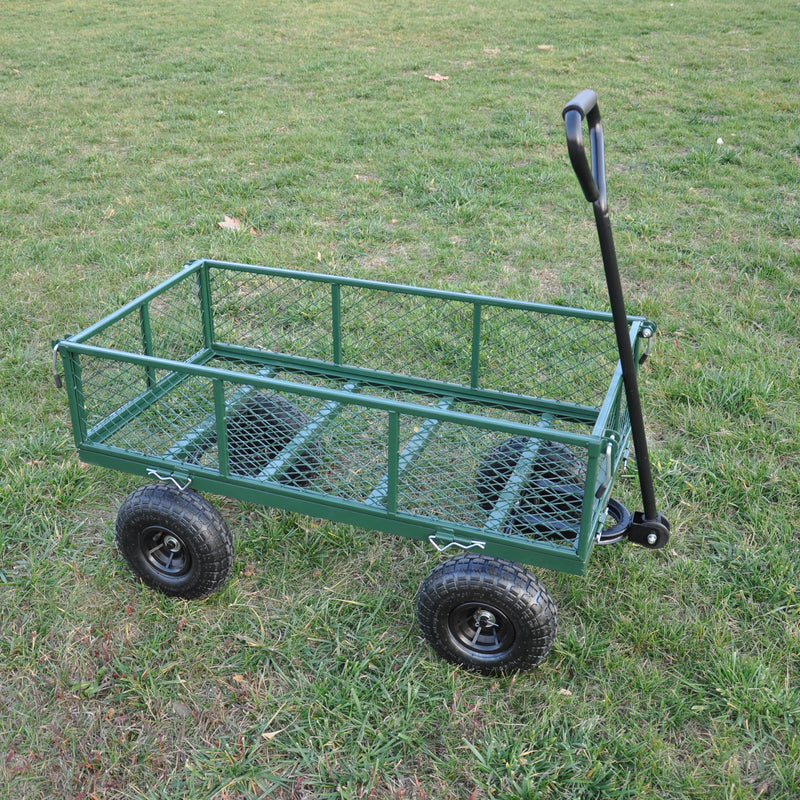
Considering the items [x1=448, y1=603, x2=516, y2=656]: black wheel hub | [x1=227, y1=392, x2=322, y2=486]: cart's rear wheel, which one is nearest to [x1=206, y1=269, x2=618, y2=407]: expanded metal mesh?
[x1=227, y1=392, x2=322, y2=486]: cart's rear wheel

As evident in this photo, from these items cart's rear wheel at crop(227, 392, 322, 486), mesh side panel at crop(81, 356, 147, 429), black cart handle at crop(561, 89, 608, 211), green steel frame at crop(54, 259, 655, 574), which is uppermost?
black cart handle at crop(561, 89, 608, 211)

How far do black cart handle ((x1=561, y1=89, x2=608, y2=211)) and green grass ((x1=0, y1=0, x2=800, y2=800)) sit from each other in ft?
5.63

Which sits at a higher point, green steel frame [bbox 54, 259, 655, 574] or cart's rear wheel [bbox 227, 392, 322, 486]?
green steel frame [bbox 54, 259, 655, 574]

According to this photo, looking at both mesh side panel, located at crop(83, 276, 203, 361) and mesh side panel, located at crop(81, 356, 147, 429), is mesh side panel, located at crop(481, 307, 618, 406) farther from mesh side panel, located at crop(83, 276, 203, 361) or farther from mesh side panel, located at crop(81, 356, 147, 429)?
mesh side panel, located at crop(81, 356, 147, 429)

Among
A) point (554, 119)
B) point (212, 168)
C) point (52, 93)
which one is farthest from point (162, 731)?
point (52, 93)

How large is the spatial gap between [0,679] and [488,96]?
8690mm

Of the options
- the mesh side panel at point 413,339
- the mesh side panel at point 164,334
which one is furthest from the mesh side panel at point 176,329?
the mesh side panel at point 413,339

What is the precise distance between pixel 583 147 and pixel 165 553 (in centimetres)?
233

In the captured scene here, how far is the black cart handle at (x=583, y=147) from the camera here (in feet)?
7.89

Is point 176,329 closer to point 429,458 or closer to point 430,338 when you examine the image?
point 430,338

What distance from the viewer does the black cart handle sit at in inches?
94.7

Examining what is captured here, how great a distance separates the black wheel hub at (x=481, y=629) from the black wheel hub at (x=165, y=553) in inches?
42.9

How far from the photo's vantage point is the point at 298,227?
714 centimetres

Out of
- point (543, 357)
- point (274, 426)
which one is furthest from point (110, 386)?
point (543, 357)
